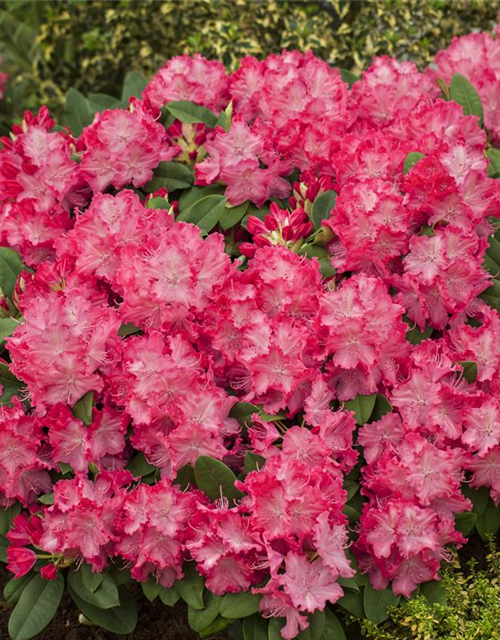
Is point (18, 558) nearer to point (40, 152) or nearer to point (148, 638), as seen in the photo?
point (148, 638)

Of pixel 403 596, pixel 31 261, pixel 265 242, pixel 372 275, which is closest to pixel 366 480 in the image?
pixel 403 596

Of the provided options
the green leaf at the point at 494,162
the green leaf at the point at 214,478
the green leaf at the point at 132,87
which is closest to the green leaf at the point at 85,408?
the green leaf at the point at 214,478

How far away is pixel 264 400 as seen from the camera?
183 cm

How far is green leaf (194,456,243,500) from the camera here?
1.74 m

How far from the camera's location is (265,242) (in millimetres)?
2037

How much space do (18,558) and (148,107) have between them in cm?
130

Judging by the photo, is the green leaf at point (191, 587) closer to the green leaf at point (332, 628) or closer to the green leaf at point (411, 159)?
the green leaf at point (332, 628)

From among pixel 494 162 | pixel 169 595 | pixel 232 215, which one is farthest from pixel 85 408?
pixel 494 162

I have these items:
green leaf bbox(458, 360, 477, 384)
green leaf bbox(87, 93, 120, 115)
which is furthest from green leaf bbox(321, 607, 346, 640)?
green leaf bbox(87, 93, 120, 115)

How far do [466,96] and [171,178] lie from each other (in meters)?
0.88

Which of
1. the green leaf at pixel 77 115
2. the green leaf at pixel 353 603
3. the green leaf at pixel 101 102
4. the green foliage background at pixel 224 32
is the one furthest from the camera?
the green foliage background at pixel 224 32

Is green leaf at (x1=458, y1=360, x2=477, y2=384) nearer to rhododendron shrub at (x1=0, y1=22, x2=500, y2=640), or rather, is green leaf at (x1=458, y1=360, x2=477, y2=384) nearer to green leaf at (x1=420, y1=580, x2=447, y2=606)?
rhododendron shrub at (x1=0, y1=22, x2=500, y2=640)

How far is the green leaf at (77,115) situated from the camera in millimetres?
2777

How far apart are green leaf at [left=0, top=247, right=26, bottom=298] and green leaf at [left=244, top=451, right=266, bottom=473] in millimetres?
802
